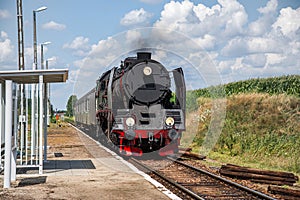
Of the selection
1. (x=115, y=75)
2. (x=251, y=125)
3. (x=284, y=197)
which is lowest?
(x=284, y=197)

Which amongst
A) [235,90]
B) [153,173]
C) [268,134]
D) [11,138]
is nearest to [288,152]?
[268,134]

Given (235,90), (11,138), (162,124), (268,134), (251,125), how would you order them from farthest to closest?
(235,90)
(251,125)
(268,134)
(162,124)
(11,138)

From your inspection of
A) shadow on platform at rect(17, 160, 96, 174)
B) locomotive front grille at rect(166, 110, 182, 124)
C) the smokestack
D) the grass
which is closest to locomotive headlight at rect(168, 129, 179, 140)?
locomotive front grille at rect(166, 110, 182, 124)

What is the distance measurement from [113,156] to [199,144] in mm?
6675

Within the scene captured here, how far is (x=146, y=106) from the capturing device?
15852 mm

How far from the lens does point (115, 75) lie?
1711 cm

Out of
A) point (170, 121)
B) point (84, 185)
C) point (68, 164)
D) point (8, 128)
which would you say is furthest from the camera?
point (170, 121)

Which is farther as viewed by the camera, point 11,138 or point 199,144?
point 199,144

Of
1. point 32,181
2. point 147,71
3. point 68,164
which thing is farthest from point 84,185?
point 147,71

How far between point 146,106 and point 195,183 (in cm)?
467

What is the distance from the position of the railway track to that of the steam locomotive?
839mm

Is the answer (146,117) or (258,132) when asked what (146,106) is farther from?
(258,132)

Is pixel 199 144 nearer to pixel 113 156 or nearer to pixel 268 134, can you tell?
pixel 268 134

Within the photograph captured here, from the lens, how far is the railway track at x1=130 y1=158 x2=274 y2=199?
10.1 m
